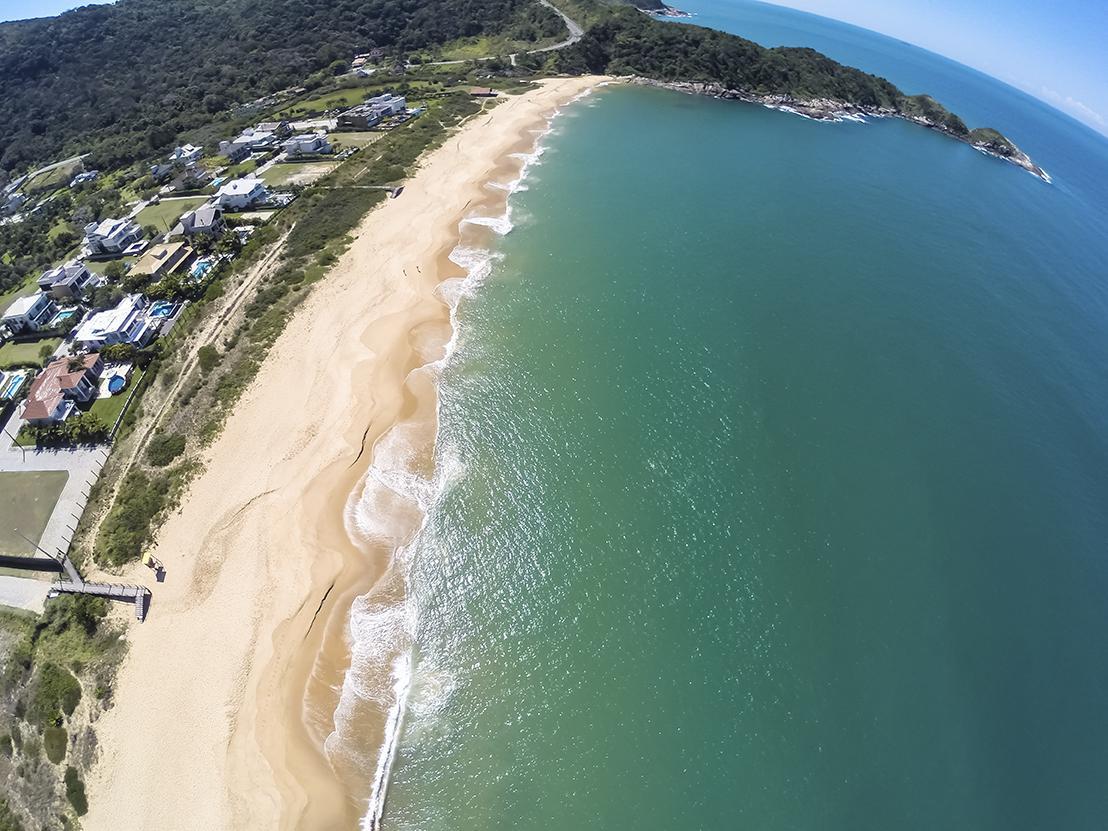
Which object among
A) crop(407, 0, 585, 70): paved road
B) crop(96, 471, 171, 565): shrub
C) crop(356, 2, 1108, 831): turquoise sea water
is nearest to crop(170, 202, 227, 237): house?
crop(356, 2, 1108, 831): turquoise sea water

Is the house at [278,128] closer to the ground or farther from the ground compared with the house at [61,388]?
farther from the ground

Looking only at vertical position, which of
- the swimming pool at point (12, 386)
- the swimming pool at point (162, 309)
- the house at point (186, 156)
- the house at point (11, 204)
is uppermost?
the swimming pool at point (162, 309)

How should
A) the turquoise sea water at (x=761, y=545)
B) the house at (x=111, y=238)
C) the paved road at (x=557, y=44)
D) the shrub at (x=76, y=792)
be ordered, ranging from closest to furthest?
the shrub at (x=76, y=792) → the turquoise sea water at (x=761, y=545) → the house at (x=111, y=238) → the paved road at (x=557, y=44)

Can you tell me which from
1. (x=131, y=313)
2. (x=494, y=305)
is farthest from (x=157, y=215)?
(x=494, y=305)

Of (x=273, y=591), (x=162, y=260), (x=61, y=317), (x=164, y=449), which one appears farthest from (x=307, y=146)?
(x=273, y=591)

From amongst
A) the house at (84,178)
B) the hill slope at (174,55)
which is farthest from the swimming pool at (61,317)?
the hill slope at (174,55)

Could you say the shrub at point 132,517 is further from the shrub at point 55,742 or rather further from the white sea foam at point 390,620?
the white sea foam at point 390,620

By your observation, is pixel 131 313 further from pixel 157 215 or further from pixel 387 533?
pixel 387 533
